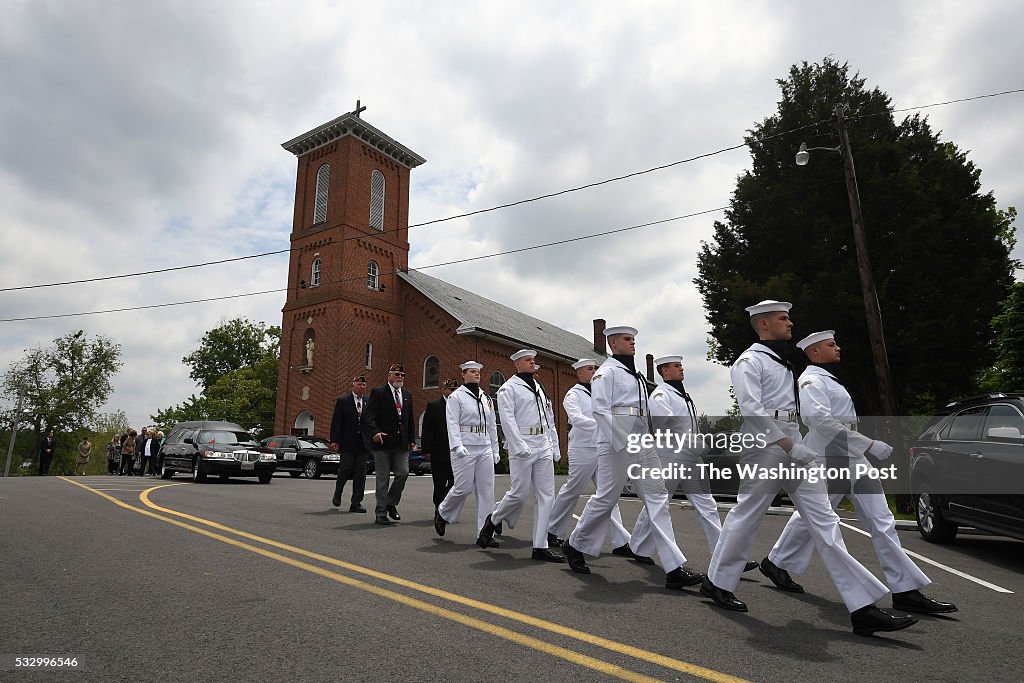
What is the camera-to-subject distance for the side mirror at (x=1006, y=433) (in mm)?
6184

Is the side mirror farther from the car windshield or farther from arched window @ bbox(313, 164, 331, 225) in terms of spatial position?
arched window @ bbox(313, 164, 331, 225)

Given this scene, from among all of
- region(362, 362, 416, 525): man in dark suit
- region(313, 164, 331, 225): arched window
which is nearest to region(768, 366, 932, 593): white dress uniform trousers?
region(362, 362, 416, 525): man in dark suit

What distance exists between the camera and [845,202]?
60.1ft

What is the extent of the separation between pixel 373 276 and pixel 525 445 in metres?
30.5

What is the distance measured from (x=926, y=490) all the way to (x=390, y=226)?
108ft

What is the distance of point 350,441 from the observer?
10430mm

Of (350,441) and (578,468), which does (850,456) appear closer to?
(578,468)

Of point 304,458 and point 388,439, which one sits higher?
point 388,439

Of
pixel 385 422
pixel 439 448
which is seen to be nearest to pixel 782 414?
pixel 439 448

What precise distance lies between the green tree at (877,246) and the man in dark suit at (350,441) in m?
12.4

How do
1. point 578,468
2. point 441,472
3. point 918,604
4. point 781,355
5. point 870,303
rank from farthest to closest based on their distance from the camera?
1. point 870,303
2. point 441,472
3. point 578,468
4. point 781,355
5. point 918,604

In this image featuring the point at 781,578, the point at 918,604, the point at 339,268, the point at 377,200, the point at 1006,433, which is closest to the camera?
the point at 918,604

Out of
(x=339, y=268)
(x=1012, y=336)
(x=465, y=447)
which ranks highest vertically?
(x=339, y=268)

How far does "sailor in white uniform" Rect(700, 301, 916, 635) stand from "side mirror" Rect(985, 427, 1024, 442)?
3088 millimetres
